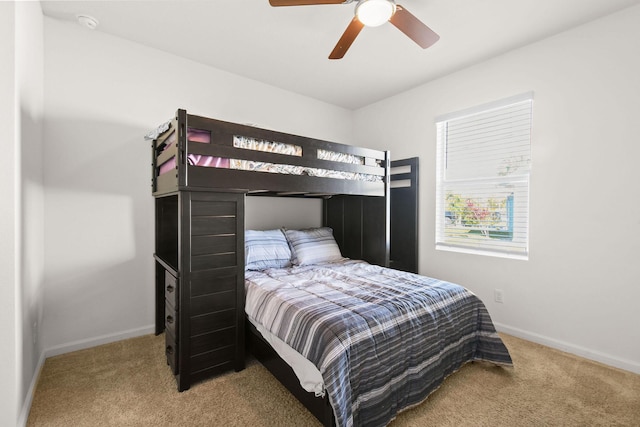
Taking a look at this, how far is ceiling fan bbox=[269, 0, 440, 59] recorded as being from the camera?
160 centimetres

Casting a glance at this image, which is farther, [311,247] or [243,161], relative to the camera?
[311,247]

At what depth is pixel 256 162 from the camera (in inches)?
81.0

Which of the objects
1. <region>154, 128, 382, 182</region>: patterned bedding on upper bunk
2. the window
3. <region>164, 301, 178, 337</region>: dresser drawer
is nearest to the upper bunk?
<region>154, 128, 382, 182</region>: patterned bedding on upper bunk

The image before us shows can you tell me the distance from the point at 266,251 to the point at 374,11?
1.99 metres

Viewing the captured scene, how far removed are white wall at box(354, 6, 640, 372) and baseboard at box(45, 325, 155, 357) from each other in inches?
124

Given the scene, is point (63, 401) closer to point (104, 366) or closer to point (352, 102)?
point (104, 366)

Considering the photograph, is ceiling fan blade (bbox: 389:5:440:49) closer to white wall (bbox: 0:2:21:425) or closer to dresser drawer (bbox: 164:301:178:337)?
white wall (bbox: 0:2:21:425)

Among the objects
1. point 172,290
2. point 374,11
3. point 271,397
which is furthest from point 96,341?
point 374,11

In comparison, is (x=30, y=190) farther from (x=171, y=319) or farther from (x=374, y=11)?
(x=374, y=11)

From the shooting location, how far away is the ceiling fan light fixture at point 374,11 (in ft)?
5.24

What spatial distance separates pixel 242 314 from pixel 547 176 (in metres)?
2.67

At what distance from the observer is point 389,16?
1.69 m

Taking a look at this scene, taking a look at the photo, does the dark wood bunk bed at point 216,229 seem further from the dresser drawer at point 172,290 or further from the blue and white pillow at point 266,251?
the blue and white pillow at point 266,251

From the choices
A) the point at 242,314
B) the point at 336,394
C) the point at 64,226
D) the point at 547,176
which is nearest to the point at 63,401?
the point at 242,314
